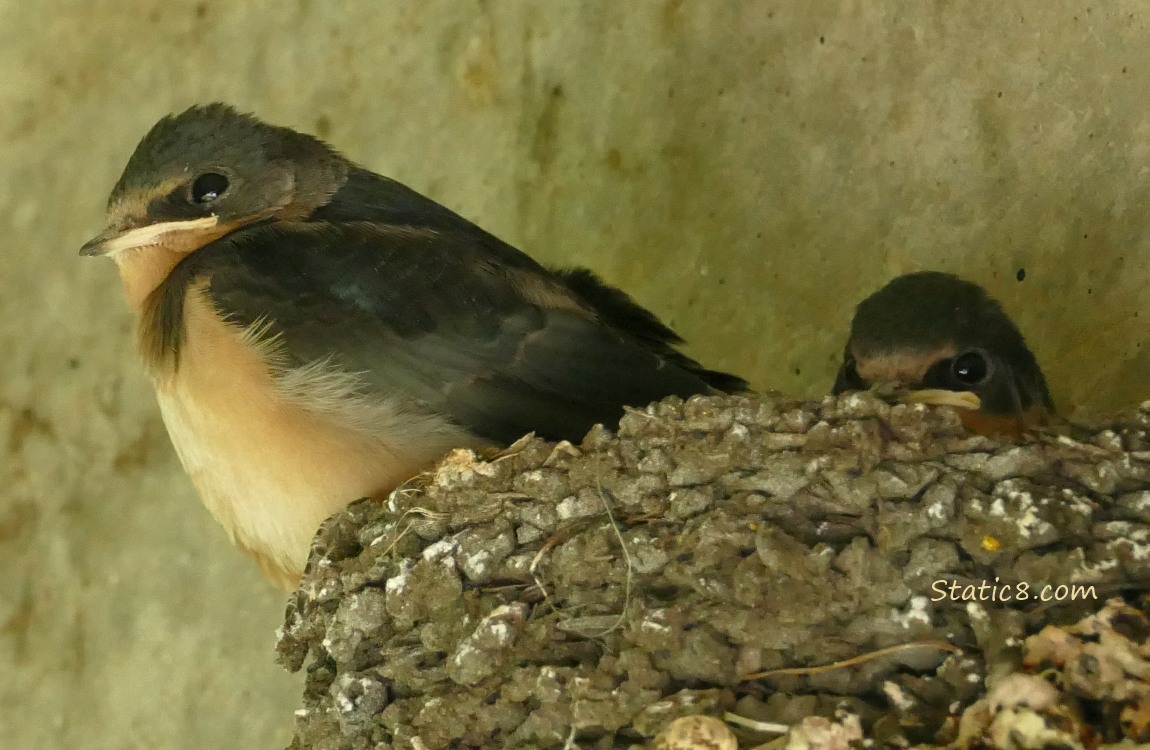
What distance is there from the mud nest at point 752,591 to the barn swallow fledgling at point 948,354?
1.70 feet

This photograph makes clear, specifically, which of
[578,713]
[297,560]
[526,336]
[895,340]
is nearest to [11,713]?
[297,560]

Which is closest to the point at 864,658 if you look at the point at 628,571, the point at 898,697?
the point at 898,697

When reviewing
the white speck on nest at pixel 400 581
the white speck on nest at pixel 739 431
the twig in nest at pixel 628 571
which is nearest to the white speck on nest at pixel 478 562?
the white speck on nest at pixel 400 581

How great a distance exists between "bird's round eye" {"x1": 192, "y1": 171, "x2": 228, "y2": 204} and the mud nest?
2.88 feet

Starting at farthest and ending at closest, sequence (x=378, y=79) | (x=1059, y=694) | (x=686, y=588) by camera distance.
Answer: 1. (x=378, y=79)
2. (x=686, y=588)
3. (x=1059, y=694)

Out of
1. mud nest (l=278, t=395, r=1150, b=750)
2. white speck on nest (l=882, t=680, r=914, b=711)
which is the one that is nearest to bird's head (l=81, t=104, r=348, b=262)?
mud nest (l=278, t=395, r=1150, b=750)

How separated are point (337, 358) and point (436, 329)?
0.19 m

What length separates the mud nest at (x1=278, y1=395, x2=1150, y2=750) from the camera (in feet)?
5.54

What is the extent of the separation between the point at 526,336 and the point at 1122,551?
1.11 m

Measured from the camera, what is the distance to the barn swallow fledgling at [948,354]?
2506mm

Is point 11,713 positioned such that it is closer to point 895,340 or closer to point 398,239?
point 398,239

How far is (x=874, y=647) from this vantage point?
1.81m

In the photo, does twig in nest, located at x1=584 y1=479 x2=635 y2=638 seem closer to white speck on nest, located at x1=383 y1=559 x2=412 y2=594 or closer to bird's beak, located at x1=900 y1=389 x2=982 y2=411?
white speck on nest, located at x1=383 y1=559 x2=412 y2=594

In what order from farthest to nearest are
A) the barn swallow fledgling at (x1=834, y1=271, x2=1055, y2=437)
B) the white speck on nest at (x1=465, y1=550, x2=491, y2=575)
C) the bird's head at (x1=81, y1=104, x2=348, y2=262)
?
the bird's head at (x1=81, y1=104, x2=348, y2=262) < the barn swallow fledgling at (x1=834, y1=271, x2=1055, y2=437) < the white speck on nest at (x1=465, y1=550, x2=491, y2=575)
